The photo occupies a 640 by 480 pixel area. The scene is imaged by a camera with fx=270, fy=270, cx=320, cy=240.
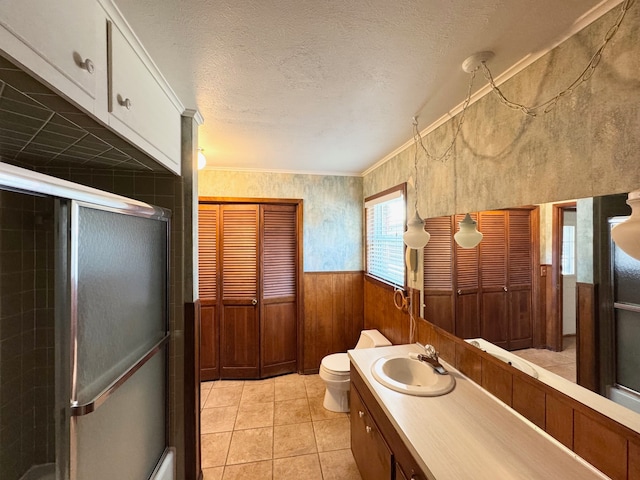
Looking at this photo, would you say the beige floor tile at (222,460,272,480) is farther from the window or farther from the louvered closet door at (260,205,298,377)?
the window

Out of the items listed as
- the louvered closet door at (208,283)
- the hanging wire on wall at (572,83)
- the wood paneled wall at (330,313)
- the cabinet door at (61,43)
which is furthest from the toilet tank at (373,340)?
the cabinet door at (61,43)

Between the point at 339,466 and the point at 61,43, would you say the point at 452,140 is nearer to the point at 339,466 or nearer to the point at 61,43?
the point at 61,43

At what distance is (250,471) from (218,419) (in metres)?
0.67

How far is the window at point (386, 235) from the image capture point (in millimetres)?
2322

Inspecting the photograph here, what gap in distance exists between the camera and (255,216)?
2.98 metres

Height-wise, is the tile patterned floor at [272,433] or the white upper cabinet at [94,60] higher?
the white upper cabinet at [94,60]

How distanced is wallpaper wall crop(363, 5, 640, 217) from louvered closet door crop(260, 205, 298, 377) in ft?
6.30

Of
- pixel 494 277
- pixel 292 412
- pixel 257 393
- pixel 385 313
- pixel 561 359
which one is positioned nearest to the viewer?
pixel 561 359

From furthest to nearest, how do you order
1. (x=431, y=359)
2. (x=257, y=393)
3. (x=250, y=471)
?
(x=257, y=393) → (x=250, y=471) → (x=431, y=359)

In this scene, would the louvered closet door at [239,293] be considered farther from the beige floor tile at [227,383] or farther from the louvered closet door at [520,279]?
the louvered closet door at [520,279]

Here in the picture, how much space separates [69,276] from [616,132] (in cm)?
180

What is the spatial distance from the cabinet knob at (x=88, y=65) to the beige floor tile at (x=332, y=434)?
2473 millimetres

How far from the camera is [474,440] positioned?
3.38 ft

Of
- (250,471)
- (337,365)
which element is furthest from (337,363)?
(250,471)
